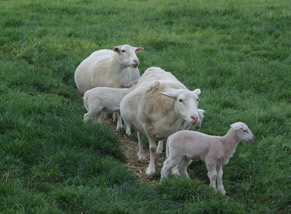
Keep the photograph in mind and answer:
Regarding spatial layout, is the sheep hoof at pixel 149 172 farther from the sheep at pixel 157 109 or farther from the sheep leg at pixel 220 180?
the sheep leg at pixel 220 180

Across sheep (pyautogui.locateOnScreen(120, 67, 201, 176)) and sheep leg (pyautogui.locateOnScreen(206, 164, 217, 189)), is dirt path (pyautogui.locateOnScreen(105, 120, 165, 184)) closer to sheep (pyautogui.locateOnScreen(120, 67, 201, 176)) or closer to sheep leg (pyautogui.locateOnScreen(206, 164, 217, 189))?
sheep (pyautogui.locateOnScreen(120, 67, 201, 176))

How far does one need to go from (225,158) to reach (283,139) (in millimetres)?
1503

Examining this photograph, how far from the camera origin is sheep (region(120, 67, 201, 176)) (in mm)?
6250

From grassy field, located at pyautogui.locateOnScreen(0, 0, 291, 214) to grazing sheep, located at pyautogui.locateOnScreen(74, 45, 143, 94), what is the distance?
1.35 ft

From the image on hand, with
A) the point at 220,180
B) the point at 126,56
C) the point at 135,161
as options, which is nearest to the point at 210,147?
the point at 220,180

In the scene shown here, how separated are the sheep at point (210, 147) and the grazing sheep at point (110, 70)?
101 inches

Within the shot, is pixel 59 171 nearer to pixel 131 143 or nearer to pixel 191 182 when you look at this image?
pixel 191 182

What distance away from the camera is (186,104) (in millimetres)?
6191

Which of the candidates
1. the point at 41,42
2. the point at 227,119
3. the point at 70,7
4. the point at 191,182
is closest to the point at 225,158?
the point at 191,182

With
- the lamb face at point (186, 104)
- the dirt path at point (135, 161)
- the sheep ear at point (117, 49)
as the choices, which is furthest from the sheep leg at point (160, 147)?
the sheep ear at point (117, 49)

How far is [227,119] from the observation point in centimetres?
790

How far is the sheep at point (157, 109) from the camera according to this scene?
6.25 metres

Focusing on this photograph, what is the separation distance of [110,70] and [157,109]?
222 cm

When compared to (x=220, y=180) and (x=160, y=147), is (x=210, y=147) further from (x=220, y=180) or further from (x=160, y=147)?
(x=160, y=147)
